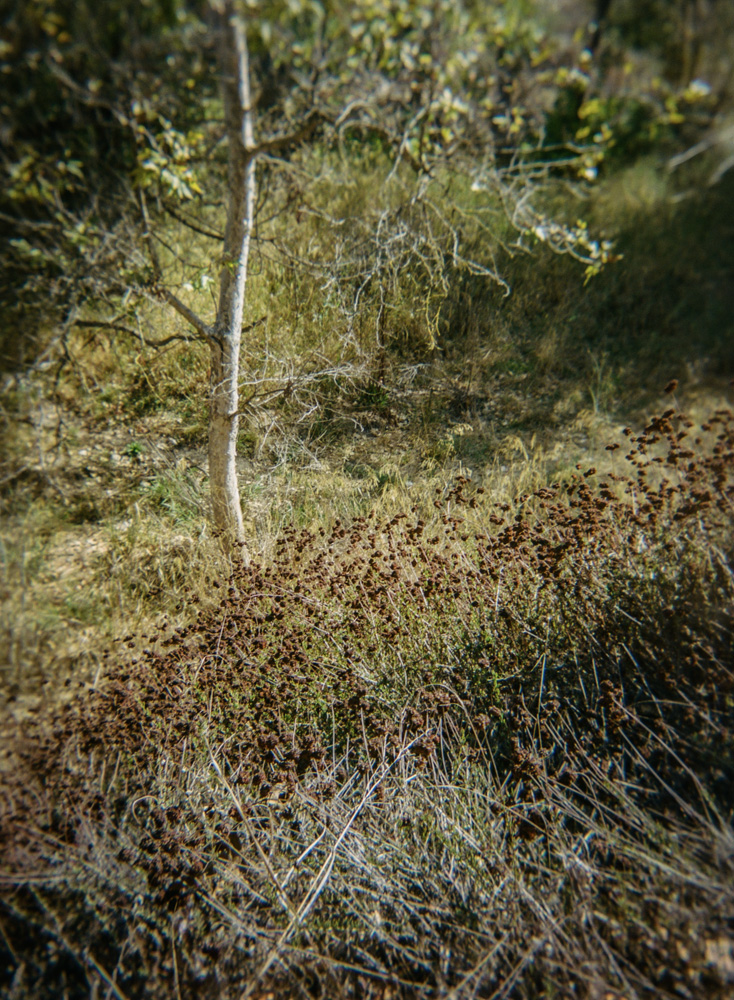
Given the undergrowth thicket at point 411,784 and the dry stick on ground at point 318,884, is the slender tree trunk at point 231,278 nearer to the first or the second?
the undergrowth thicket at point 411,784

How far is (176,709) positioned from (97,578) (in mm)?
1078

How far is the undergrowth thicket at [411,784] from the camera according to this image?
1.78 m

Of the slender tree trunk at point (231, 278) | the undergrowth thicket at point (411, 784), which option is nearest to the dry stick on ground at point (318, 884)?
the undergrowth thicket at point (411, 784)

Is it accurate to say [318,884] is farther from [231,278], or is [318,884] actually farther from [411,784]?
[231,278]

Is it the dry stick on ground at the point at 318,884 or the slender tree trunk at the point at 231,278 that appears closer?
the dry stick on ground at the point at 318,884

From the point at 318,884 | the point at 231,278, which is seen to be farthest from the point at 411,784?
the point at 231,278

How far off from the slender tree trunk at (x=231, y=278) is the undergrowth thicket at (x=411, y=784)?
46cm

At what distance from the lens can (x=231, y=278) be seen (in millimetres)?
2889

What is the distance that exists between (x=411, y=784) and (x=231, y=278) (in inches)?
98.6

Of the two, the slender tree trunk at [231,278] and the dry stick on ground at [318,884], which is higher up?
the slender tree trunk at [231,278]

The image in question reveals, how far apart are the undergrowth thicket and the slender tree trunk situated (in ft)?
1.52

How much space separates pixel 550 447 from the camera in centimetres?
448

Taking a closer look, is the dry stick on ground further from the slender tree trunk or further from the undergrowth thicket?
the slender tree trunk

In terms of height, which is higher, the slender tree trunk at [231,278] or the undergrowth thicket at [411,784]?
the slender tree trunk at [231,278]
